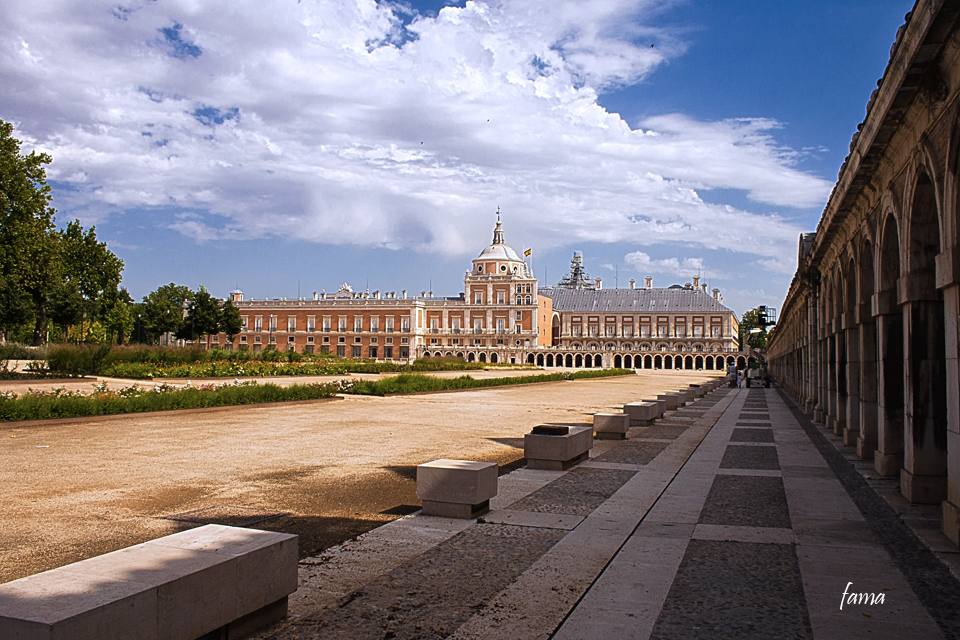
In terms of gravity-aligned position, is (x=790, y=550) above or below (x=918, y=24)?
below

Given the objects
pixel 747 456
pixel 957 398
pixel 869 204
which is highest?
pixel 869 204

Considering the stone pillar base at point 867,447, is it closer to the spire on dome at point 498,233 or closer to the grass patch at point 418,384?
the grass patch at point 418,384

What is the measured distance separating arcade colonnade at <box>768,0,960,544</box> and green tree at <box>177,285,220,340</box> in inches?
2856

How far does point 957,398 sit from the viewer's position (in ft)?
19.7

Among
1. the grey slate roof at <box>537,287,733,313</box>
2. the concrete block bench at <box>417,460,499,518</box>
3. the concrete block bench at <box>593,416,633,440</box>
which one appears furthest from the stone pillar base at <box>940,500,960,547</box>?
the grey slate roof at <box>537,287,733,313</box>

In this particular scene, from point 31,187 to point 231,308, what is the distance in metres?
40.3

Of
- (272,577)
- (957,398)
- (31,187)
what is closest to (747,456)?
(957,398)

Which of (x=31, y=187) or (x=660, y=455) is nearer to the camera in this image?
(x=660, y=455)

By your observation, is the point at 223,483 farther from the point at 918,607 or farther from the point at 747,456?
the point at 747,456

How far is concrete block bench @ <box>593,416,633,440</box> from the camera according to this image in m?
13.0

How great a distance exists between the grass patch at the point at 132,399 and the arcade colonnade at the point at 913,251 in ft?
45.9

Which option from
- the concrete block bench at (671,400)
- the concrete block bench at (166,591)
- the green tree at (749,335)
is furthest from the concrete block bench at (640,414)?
the green tree at (749,335)

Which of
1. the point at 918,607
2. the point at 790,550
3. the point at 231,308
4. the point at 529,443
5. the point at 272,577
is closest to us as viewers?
the point at 272,577

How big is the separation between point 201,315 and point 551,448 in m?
72.8
